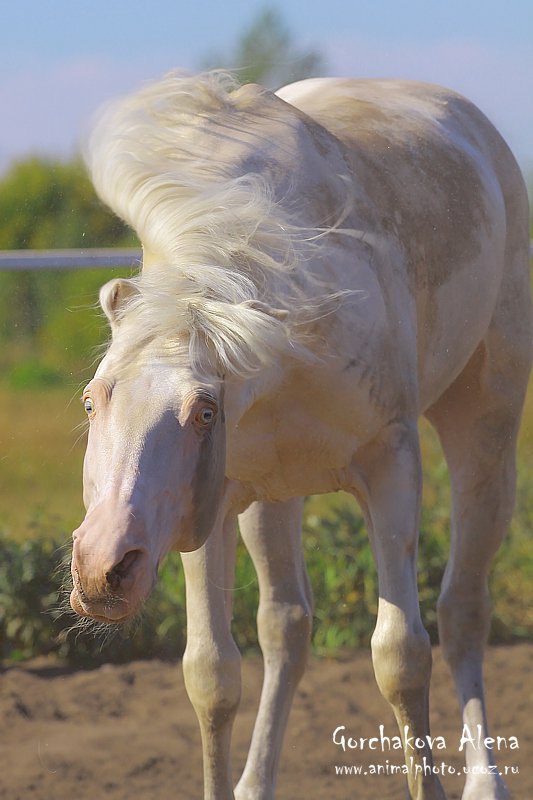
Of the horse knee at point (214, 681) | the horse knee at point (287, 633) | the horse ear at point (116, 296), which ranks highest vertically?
the horse ear at point (116, 296)

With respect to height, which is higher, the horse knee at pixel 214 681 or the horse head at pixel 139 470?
the horse head at pixel 139 470

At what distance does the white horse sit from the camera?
2.27m

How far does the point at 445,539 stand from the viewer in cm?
586

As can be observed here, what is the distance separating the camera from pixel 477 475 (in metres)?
4.02

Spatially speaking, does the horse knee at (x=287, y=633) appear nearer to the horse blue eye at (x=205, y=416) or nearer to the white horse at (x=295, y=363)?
the white horse at (x=295, y=363)

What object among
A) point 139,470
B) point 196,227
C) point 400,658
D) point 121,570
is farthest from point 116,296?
point 400,658

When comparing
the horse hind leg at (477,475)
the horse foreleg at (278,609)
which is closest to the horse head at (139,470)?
Answer: the horse foreleg at (278,609)

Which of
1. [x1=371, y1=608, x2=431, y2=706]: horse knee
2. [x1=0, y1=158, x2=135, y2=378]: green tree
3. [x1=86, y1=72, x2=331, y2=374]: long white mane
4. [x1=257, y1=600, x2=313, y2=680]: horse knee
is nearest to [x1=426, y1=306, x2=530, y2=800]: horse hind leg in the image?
[x1=257, y1=600, x2=313, y2=680]: horse knee

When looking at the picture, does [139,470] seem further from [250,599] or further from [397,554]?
[250,599]

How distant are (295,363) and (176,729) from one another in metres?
2.20

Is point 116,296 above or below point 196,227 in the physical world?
below

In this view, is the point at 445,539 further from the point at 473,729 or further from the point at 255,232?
the point at 255,232

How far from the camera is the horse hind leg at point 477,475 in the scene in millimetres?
3914

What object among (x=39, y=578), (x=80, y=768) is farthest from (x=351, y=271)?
(x=39, y=578)
